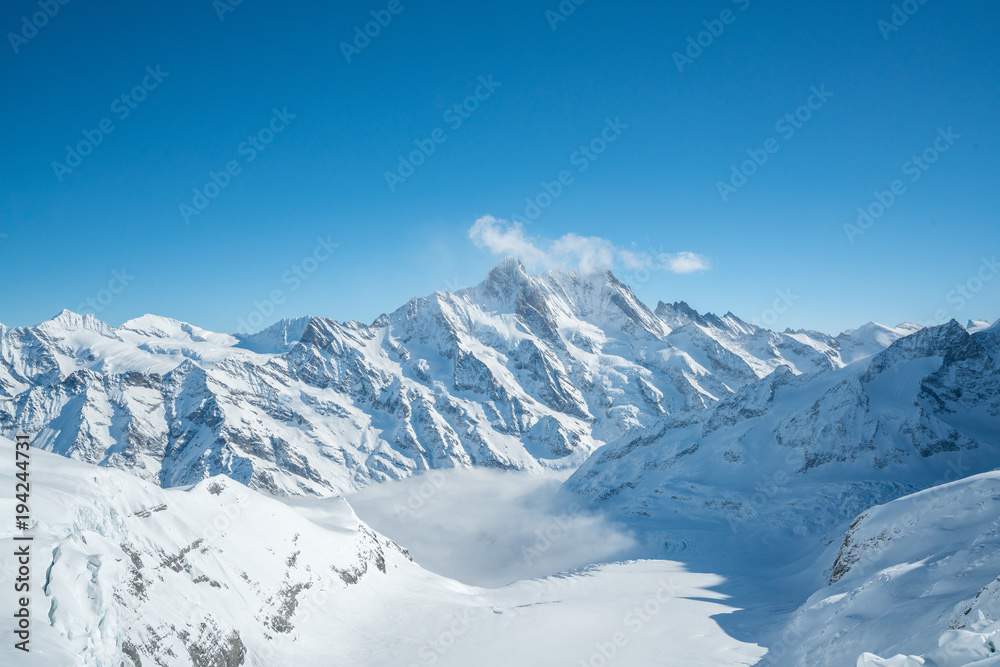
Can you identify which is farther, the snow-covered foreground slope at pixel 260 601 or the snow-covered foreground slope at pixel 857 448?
the snow-covered foreground slope at pixel 857 448

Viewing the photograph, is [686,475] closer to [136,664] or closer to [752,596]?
[752,596]

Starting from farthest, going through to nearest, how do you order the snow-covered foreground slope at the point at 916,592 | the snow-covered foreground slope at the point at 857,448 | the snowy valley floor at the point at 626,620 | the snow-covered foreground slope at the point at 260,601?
the snow-covered foreground slope at the point at 857,448
the snowy valley floor at the point at 626,620
the snow-covered foreground slope at the point at 260,601
the snow-covered foreground slope at the point at 916,592

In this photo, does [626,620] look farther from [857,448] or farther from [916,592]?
[857,448]

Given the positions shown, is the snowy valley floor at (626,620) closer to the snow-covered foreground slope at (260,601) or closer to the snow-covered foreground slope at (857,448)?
the snow-covered foreground slope at (260,601)

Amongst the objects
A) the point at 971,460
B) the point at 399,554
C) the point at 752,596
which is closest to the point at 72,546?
the point at 399,554

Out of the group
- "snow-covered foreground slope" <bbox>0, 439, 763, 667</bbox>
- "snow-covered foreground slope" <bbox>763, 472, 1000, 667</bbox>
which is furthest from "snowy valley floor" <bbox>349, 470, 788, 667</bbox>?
"snow-covered foreground slope" <bbox>763, 472, 1000, 667</bbox>

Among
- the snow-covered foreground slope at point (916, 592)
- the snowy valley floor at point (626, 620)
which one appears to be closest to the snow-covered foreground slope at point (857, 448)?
the snowy valley floor at point (626, 620)
